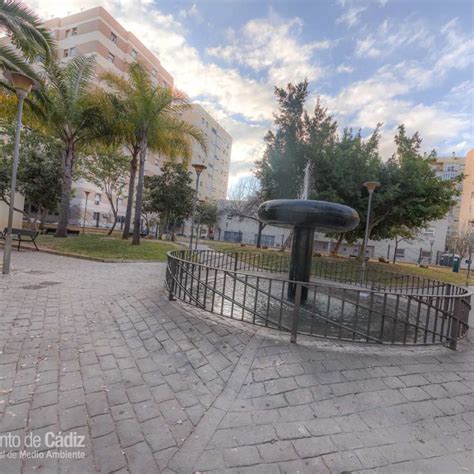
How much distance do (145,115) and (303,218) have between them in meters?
12.2

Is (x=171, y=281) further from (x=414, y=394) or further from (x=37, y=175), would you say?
(x=37, y=175)

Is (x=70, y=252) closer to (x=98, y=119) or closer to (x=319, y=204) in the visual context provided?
(x=98, y=119)

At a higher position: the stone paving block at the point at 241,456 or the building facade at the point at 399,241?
the building facade at the point at 399,241

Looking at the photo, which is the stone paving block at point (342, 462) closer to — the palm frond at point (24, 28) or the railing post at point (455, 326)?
the railing post at point (455, 326)

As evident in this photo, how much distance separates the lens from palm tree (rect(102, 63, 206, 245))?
14.4 m

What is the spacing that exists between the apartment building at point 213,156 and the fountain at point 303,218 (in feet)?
163

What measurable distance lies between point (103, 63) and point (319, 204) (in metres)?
41.7

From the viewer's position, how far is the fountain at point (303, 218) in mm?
5141

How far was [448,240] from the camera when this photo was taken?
137ft

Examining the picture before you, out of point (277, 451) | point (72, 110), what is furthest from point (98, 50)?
point (277, 451)

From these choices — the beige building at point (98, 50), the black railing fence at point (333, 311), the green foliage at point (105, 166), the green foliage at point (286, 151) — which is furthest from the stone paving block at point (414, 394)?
the beige building at point (98, 50)

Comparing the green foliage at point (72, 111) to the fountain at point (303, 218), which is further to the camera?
the green foliage at point (72, 111)

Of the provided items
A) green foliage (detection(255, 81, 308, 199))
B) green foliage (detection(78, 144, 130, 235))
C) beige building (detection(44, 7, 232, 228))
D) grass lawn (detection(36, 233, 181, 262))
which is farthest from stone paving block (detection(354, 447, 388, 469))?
beige building (detection(44, 7, 232, 228))

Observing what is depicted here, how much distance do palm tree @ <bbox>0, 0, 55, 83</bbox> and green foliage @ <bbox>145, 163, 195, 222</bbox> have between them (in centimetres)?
1487
